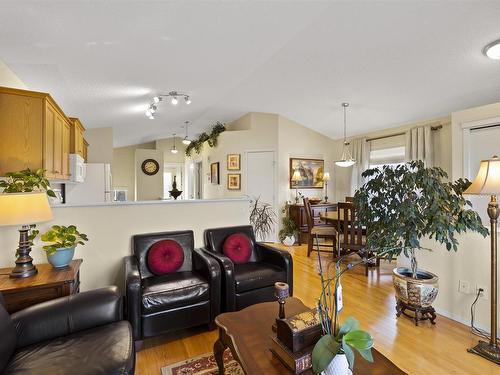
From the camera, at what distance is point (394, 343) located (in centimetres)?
207

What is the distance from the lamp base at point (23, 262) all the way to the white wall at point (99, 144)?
372 centimetres

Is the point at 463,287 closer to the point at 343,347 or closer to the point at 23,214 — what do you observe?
the point at 343,347

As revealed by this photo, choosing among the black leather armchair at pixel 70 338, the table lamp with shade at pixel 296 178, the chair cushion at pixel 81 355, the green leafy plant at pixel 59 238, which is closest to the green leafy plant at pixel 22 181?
the green leafy plant at pixel 59 238

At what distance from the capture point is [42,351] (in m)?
1.32

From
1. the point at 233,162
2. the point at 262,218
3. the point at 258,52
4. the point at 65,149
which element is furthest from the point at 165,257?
the point at 233,162

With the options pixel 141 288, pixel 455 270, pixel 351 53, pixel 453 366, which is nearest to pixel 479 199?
pixel 455 270

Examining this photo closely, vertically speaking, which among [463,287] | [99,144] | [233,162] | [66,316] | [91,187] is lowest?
[463,287]

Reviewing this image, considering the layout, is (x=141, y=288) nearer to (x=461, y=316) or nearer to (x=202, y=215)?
(x=202, y=215)

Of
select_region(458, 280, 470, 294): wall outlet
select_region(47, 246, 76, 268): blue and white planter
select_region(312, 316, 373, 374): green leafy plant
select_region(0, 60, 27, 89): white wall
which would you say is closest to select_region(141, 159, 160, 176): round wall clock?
select_region(0, 60, 27, 89): white wall

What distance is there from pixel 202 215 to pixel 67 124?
1946mm

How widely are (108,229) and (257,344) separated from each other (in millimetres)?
1972

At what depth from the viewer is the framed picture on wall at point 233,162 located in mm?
5637

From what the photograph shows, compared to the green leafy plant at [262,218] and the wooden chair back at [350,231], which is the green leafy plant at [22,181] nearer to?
the wooden chair back at [350,231]

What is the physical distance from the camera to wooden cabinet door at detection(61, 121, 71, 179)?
2803 mm
